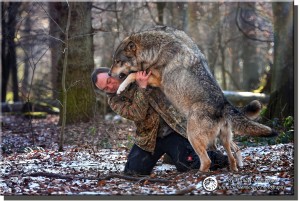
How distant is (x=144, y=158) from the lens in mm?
7496

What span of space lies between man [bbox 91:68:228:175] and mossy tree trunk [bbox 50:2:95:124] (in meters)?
6.48

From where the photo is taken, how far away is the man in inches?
286

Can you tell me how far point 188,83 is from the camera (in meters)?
7.14

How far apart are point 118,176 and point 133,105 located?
1015 millimetres

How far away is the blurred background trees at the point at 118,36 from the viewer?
11.8 metres

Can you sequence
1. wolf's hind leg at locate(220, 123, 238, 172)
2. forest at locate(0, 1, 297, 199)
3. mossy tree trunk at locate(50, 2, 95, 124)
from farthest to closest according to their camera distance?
mossy tree trunk at locate(50, 2, 95, 124) → wolf's hind leg at locate(220, 123, 238, 172) → forest at locate(0, 1, 297, 199)

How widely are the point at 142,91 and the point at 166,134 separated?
73 cm

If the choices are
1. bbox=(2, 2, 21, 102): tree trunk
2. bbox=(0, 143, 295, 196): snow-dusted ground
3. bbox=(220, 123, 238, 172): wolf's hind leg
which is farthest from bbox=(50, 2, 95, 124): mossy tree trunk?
bbox=(220, 123, 238, 172): wolf's hind leg

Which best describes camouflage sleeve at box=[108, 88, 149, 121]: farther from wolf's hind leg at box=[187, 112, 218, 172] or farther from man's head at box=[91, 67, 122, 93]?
wolf's hind leg at box=[187, 112, 218, 172]

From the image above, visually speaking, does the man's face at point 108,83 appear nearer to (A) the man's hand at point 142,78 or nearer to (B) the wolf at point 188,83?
(B) the wolf at point 188,83

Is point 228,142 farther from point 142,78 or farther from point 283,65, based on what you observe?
point 283,65

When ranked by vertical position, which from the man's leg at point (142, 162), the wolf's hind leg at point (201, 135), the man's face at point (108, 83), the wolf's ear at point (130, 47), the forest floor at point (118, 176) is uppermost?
the wolf's ear at point (130, 47)

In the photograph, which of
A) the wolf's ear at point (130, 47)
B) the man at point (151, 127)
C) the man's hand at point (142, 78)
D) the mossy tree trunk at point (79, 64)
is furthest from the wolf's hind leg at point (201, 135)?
the mossy tree trunk at point (79, 64)

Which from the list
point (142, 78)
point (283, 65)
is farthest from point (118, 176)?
point (283, 65)
